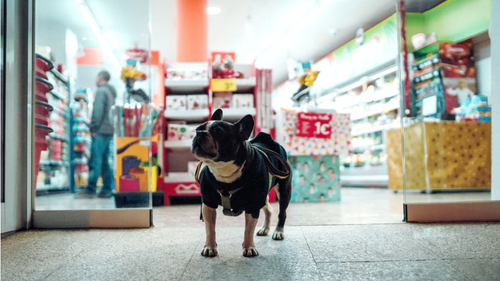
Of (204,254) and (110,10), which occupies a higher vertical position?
(110,10)

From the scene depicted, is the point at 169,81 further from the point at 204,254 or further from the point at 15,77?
the point at 204,254

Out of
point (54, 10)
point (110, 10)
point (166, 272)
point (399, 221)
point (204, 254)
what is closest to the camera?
point (166, 272)

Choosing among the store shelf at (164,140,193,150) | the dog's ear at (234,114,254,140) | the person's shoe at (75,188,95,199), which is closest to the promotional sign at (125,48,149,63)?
the store shelf at (164,140,193,150)

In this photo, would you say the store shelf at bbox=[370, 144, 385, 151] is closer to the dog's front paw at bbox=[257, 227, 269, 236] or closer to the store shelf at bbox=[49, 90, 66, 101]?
the store shelf at bbox=[49, 90, 66, 101]

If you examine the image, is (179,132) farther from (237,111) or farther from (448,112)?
(448,112)

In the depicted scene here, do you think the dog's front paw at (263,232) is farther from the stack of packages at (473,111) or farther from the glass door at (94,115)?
the stack of packages at (473,111)

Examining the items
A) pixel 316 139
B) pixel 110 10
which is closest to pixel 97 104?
pixel 110 10

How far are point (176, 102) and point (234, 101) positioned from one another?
27.4 inches

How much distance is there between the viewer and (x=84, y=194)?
514 cm

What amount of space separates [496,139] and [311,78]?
2.51 metres

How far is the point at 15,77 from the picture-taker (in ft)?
8.05

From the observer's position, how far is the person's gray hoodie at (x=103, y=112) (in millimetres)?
4883

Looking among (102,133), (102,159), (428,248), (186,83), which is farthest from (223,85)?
(428,248)

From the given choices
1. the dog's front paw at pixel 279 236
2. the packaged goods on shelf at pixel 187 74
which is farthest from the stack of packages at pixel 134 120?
the dog's front paw at pixel 279 236
